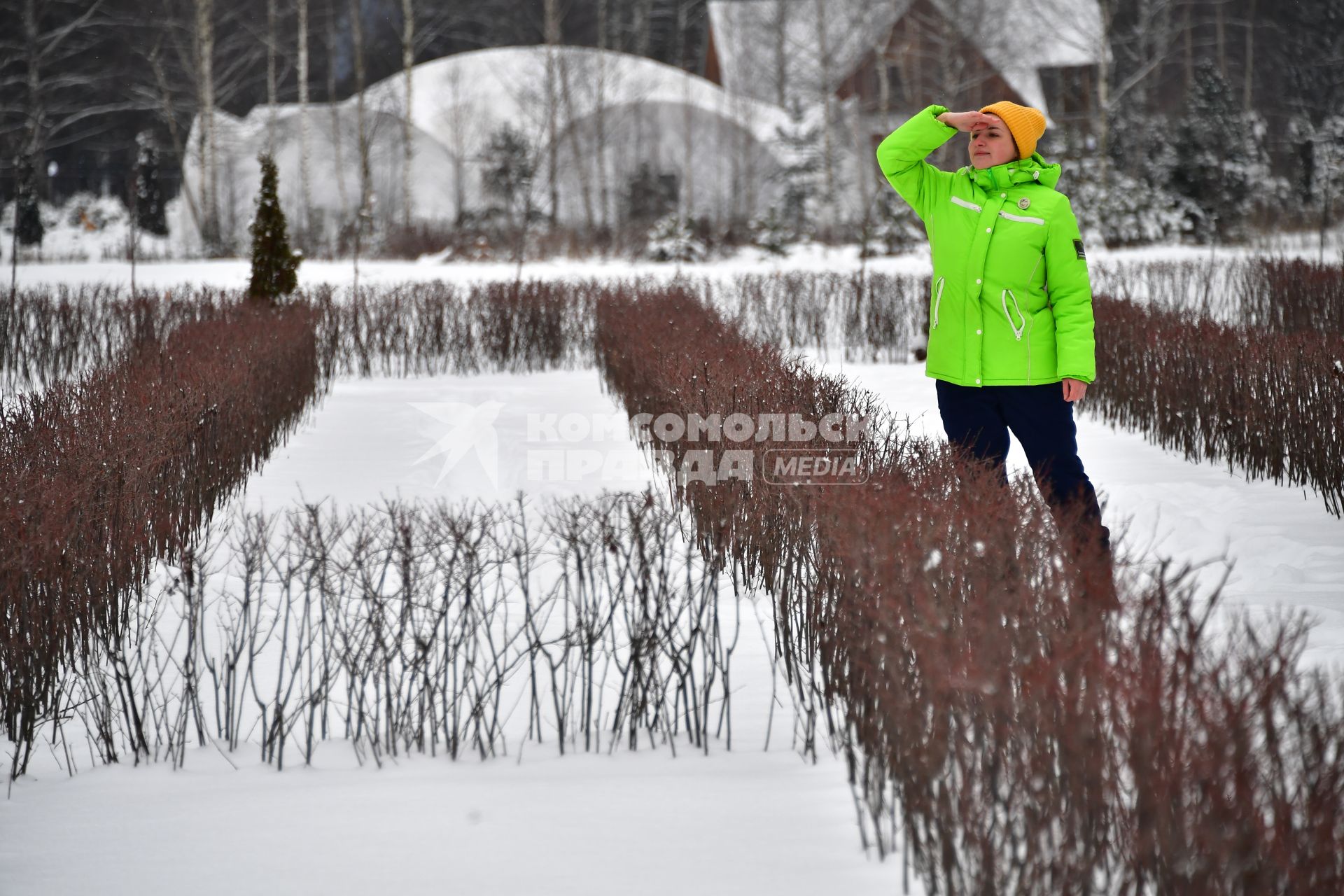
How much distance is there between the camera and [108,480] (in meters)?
3.72

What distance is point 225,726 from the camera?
3.07 meters

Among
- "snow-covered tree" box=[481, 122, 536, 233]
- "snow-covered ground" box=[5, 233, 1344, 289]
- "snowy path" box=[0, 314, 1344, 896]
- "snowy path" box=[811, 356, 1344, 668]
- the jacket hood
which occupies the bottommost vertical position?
"snowy path" box=[0, 314, 1344, 896]

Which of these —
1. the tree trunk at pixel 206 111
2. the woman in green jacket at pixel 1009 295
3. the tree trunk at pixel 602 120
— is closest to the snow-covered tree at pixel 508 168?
the tree trunk at pixel 602 120

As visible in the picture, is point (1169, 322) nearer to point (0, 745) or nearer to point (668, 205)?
point (0, 745)

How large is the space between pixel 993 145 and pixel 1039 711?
2.24 m

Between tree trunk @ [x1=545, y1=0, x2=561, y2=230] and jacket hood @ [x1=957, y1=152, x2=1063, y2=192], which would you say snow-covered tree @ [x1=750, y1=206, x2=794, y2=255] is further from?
jacket hood @ [x1=957, y1=152, x2=1063, y2=192]

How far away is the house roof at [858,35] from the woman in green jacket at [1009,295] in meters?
18.6

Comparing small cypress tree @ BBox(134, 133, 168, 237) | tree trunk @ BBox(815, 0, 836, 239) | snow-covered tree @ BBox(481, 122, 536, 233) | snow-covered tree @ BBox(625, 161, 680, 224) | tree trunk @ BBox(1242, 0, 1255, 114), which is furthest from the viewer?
tree trunk @ BBox(1242, 0, 1255, 114)

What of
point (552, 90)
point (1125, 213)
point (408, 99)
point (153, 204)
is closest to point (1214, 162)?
point (1125, 213)

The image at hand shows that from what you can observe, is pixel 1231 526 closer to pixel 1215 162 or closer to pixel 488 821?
pixel 488 821

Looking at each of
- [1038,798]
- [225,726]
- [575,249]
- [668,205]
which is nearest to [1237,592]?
[1038,798]

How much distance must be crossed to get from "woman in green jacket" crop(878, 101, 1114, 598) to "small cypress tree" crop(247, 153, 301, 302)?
8.69m

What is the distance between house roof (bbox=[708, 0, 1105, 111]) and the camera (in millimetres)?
22703

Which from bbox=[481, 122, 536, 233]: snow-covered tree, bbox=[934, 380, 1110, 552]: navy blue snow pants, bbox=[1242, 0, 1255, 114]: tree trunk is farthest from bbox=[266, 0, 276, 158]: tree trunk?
bbox=[1242, 0, 1255, 114]: tree trunk
